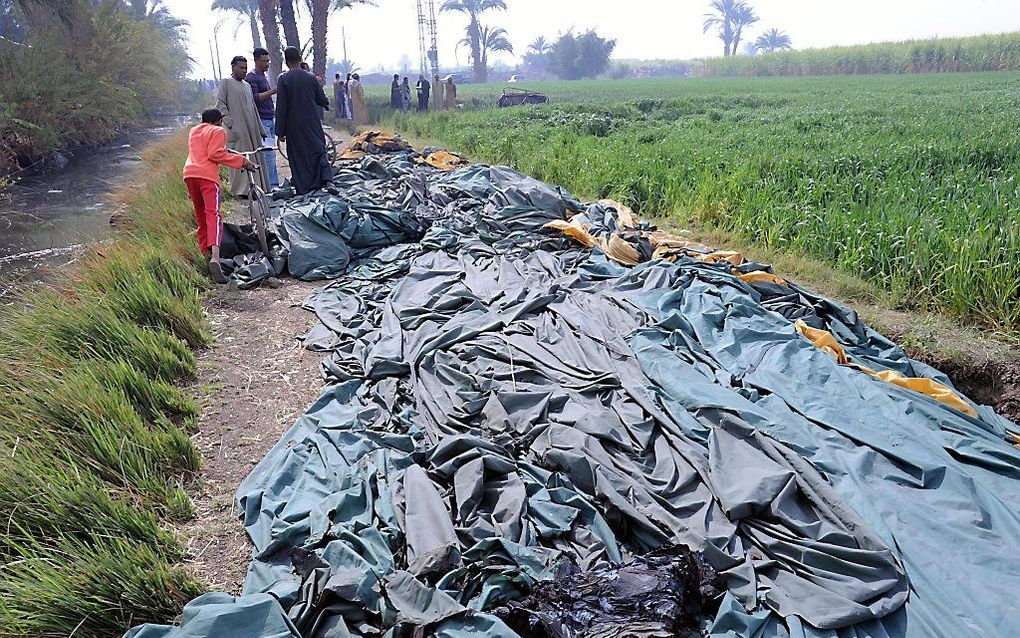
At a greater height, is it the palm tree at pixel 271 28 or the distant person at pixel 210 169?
the palm tree at pixel 271 28

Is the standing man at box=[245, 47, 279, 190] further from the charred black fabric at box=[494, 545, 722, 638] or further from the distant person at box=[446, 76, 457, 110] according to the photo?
the distant person at box=[446, 76, 457, 110]

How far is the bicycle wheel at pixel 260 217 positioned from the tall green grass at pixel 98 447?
1.00m

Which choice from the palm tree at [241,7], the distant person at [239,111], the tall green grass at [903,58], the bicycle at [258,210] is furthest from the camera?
the palm tree at [241,7]

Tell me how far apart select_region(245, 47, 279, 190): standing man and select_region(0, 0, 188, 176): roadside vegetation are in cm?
826

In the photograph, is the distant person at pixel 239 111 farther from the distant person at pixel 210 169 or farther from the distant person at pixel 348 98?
the distant person at pixel 348 98

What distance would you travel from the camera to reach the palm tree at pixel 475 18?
64.8m

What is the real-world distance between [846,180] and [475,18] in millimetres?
66852

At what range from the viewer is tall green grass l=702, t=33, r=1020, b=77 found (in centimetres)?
3847

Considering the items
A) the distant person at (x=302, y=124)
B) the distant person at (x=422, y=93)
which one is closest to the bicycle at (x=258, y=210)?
the distant person at (x=302, y=124)

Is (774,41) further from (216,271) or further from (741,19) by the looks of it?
(216,271)

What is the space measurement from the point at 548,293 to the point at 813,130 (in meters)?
9.81

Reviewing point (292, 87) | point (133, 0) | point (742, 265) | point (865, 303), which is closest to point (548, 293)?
point (742, 265)

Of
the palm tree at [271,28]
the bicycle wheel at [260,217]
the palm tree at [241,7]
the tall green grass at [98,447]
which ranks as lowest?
the tall green grass at [98,447]

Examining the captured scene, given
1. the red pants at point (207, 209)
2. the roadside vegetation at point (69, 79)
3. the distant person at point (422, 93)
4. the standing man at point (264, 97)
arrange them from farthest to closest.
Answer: the distant person at point (422, 93)
the roadside vegetation at point (69, 79)
the standing man at point (264, 97)
the red pants at point (207, 209)
